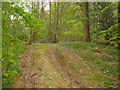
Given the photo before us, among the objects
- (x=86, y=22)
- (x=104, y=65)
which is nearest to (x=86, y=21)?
(x=86, y=22)

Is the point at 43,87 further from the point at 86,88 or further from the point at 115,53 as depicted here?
the point at 115,53

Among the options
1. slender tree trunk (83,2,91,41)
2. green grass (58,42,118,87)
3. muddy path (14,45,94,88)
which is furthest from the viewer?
slender tree trunk (83,2,91,41)

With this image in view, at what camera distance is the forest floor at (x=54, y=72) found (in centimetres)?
668

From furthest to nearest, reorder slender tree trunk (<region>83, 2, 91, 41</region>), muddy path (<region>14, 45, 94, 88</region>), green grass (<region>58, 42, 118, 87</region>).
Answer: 1. slender tree trunk (<region>83, 2, 91, 41</region>)
2. green grass (<region>58, 42, 118, 87</region>)
3. muddy path (<region>14, 45, 94, 88</region>)

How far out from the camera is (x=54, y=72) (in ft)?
25.7

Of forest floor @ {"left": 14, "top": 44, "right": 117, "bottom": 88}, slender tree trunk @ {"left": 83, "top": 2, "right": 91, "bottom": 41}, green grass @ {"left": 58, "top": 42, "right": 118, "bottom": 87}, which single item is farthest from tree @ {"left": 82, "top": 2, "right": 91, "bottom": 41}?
forest floor @ {"left": 14, "top": 44, "right": 117, "bottom": 88}

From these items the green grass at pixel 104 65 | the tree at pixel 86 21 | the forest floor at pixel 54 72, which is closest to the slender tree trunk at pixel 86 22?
the tree at pixel 86 21

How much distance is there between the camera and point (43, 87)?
6.40 m

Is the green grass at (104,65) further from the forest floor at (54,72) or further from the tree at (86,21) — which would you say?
the tree at (86,21)

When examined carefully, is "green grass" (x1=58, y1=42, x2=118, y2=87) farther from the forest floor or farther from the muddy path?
the muddy path

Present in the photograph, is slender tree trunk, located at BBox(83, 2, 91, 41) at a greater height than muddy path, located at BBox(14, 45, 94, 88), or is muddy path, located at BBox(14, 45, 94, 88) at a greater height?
slender tree trunk, located at BBox(83, 2, 91, 41)

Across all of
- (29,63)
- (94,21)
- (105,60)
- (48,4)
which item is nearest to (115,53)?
(105,60)

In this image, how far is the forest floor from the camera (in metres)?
6.68

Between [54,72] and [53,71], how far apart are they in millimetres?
132
